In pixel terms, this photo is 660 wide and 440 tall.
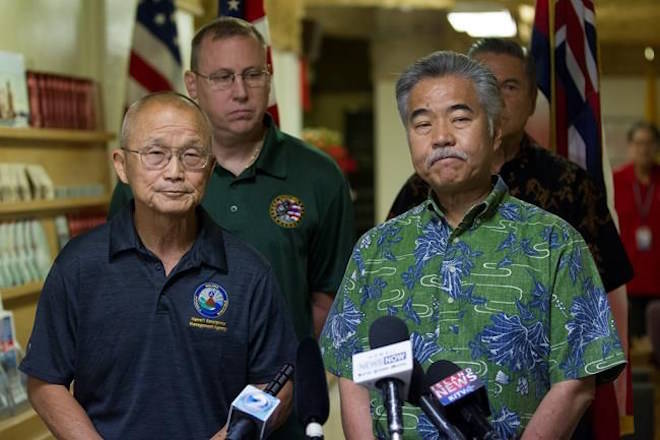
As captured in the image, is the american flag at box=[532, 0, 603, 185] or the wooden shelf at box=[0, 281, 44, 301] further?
the wooden shelf at box=[0, 281, 44, 301]

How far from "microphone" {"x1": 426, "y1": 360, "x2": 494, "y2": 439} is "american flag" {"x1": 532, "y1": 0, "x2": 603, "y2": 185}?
8.01ft

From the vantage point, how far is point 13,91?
4930 mm

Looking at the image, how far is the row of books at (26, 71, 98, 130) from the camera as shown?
17.3 ft

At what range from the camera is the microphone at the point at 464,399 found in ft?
6.39

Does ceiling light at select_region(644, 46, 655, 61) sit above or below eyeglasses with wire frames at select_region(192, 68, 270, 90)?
above

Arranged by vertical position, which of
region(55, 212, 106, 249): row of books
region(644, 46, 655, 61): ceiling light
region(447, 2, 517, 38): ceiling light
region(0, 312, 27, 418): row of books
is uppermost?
region(644, 46, 655, 61): ceiling light

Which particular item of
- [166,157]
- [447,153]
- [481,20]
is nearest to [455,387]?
[447,153]

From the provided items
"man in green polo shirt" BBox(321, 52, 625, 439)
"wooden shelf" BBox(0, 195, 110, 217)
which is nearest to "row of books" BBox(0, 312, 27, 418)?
"wooden shelf" BBox(0, 195, 110, 217)

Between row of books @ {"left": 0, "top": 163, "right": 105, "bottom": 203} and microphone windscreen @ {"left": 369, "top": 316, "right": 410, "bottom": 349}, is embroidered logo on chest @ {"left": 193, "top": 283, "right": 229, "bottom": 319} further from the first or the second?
row of books @ {"left": 0, "top": 163, "right": 105, "bottom": 203}

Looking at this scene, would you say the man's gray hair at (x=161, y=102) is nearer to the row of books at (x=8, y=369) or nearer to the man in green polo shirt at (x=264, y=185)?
the man in green polo shirt at (x=264, y=185)

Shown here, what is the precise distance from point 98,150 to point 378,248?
12.5 feet

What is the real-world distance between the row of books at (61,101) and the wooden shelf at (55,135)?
0.16ft

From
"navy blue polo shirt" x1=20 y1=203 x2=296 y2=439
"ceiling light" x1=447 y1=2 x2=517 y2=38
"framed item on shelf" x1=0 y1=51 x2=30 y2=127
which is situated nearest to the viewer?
"navy blue polo shirt" x1=20 y1=203 x2=296 y2=439

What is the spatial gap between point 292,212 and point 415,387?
1379 mm
